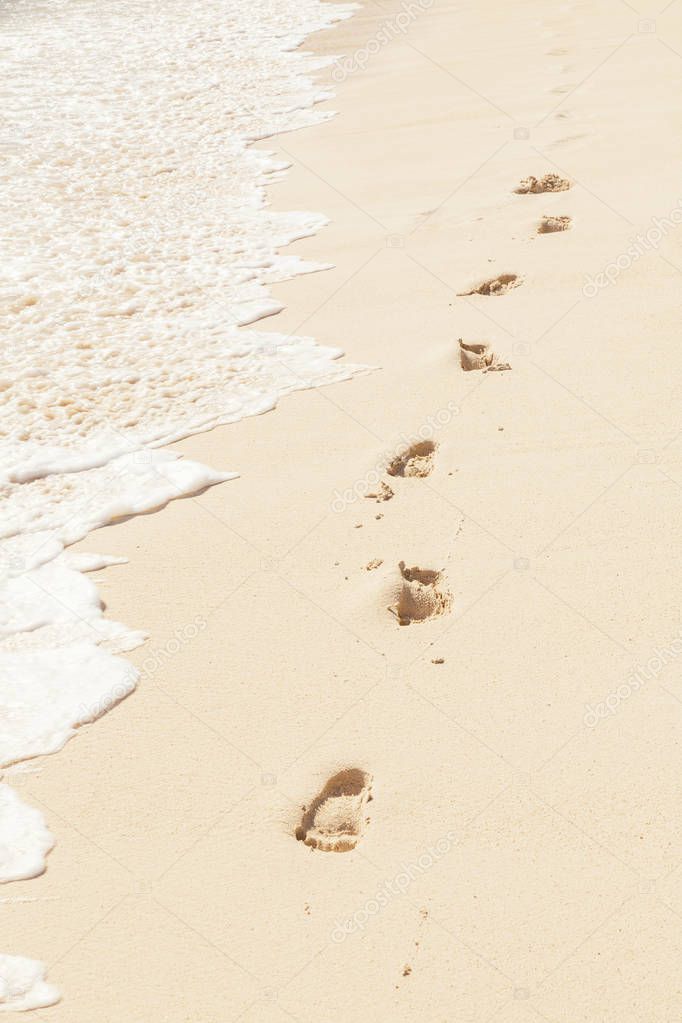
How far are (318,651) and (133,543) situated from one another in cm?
80

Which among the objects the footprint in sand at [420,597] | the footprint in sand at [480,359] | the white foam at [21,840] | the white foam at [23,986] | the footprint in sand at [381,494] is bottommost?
the white foam at [23,986]

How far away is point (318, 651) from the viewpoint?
2.58m

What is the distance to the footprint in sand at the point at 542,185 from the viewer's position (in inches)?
187

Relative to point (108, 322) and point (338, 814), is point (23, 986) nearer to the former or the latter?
point (338, 814)

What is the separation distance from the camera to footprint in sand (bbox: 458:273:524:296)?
13.2 ft

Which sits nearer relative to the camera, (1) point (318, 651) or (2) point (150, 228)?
(1) point (318, 651)

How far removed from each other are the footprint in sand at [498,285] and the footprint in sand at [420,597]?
1.66m

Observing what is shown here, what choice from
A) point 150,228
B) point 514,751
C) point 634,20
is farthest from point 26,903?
point 634,20

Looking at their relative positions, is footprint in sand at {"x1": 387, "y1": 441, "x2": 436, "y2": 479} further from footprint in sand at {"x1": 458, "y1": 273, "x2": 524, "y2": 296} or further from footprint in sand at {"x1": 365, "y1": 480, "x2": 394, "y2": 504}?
footprint in sand at {"x1": 458, "y1": 273, "x2": 524, "y2": 296}

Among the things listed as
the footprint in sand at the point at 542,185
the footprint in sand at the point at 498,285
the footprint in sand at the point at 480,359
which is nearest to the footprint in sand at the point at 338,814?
the footprint in sand at the point at 480,359

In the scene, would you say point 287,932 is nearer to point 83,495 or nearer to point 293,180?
point 83,495

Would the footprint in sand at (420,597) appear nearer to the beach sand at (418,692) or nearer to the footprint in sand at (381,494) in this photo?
the beach sand at (418,692)

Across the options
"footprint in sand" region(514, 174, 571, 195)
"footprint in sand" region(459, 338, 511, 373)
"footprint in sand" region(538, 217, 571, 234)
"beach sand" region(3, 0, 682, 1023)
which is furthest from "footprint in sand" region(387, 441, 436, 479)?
"footprint in sand" region(514, 174, 571, 195)

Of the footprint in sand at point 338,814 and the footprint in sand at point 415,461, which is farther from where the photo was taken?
the footprint in sand at point 415,461
